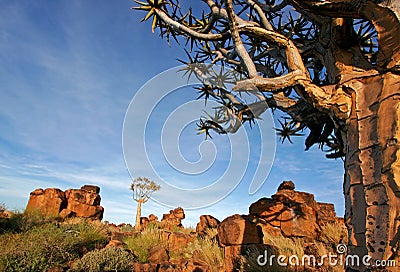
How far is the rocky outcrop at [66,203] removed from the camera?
16.0 metres

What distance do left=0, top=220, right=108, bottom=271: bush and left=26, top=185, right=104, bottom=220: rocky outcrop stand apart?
21.3 feet

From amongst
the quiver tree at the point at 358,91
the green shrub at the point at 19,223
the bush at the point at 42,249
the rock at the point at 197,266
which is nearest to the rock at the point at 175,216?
the green shrub at the point at 19,223

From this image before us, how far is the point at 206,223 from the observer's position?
13.2 meters

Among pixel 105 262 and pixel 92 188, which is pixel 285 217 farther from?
pixel 92 188

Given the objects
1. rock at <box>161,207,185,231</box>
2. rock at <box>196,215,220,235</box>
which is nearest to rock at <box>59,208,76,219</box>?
rock at <box>161,207,185,231</box>

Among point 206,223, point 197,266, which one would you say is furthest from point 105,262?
point 206,223

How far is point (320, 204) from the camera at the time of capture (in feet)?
37.3

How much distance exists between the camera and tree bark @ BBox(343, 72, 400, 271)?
316 centimetres

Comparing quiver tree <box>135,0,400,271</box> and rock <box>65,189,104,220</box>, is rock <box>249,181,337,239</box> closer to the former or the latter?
quiver tree <box>135,0,400,271</box>

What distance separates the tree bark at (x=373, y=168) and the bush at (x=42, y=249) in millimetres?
6877

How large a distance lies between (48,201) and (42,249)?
10.1 metres

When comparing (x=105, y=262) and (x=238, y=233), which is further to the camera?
(x=105, y=262)

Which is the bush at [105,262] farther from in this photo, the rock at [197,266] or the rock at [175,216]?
the rock at [175,216]

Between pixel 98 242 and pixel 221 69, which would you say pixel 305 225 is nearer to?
pixel 221 69
